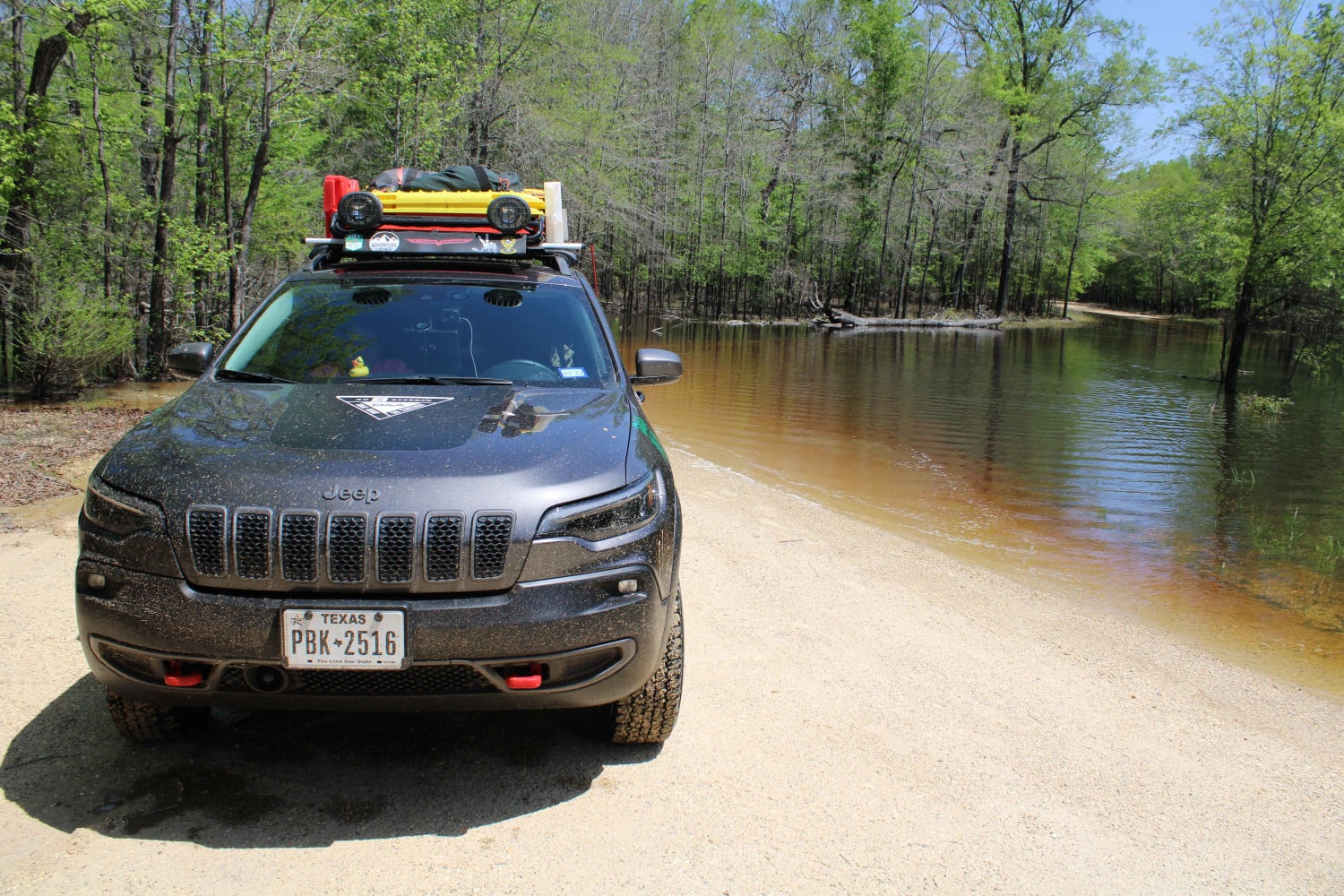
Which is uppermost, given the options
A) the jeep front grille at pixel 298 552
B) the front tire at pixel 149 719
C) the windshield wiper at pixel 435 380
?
the windshield wiper at pixel 435 380

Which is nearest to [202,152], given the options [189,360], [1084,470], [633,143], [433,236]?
[433,236]

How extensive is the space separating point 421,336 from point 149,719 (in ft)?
6.19

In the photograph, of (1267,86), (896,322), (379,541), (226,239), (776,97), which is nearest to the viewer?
(379,541)

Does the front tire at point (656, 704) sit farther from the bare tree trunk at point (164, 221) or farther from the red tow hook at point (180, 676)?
the bare tree trunk at point (164, 221)

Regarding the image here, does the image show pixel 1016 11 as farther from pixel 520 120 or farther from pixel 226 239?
pixel 226 239

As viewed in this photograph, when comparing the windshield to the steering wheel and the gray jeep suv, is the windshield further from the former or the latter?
the gray jeep suv

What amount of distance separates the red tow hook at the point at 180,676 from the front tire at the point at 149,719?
45 centimetres

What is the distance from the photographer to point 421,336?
13.7ft

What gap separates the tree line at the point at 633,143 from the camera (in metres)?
14.3

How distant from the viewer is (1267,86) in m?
21.7

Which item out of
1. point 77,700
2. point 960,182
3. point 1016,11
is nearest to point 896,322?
point 960,182

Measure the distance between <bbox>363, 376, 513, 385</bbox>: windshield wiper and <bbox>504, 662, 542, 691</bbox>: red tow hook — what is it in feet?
4.66

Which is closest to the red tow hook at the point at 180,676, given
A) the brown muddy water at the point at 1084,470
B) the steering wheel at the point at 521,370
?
the steering wheel at the point at 521,370

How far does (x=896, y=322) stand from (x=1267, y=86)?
27151mm
